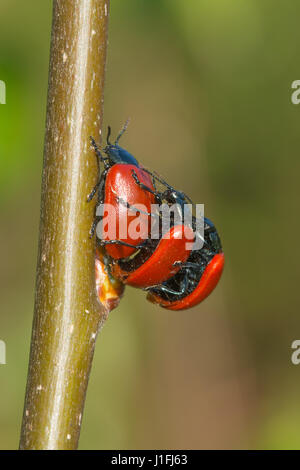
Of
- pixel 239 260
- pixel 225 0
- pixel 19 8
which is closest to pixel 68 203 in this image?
pixel 19 8

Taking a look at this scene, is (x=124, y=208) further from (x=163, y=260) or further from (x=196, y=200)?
(x=196, y=200)

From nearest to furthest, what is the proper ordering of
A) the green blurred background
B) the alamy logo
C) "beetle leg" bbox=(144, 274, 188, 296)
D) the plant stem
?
1. the plant stem
2. "beetle leg" bbox=(144, 274, 188, 296)
3. the alamy logo
4. the green blurred background

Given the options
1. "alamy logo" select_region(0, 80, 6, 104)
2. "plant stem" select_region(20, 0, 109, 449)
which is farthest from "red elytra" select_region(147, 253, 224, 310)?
"alamy logo" select_region(0, 80, 6, 104)

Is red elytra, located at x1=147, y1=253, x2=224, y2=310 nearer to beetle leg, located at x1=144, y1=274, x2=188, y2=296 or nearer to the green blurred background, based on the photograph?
beetle leg, located at x1=144, y1=274, x2=188, y2=296

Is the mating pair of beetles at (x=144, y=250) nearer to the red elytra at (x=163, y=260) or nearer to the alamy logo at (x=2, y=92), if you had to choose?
the red elytra at (x=163, y=260)
